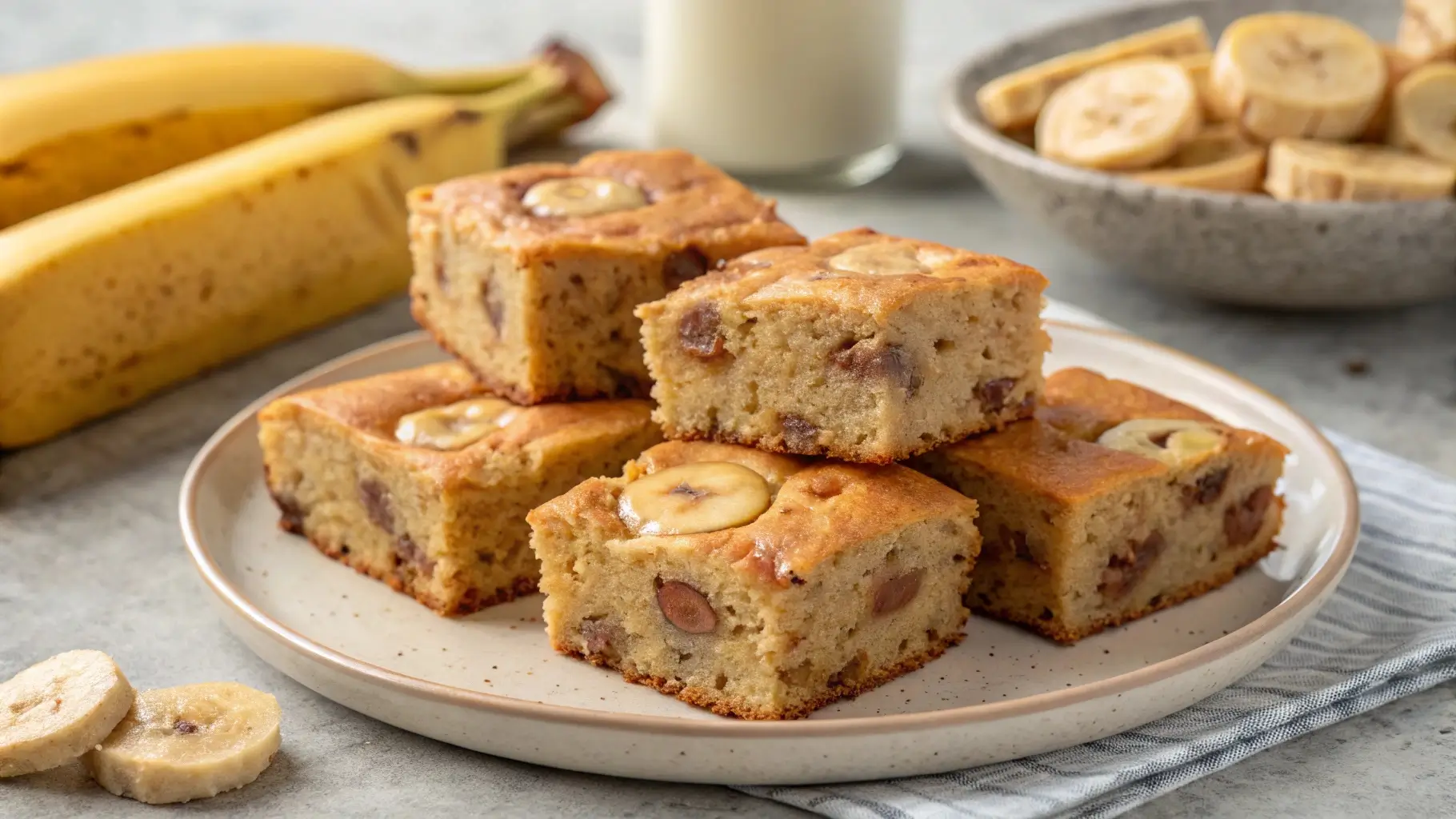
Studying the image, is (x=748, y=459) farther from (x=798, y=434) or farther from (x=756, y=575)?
(x=756, y=575)

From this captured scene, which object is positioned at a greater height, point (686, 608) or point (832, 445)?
point (832, 445)

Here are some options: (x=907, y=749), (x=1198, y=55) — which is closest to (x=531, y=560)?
(x=907, y=749)

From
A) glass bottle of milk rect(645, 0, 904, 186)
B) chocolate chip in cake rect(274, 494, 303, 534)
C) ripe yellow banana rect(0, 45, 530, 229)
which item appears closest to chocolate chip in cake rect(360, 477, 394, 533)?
chocolate chip in cake rect(274, 494, 303, 534)

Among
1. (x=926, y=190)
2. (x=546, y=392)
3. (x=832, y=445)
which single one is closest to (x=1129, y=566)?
(x=832, y=445)

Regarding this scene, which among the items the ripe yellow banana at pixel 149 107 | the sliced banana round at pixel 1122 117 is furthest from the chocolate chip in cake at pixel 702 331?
the ripe yellow banana at pixel 149 107

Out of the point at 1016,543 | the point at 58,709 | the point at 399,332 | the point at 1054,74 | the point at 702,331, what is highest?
the point at 1054,74

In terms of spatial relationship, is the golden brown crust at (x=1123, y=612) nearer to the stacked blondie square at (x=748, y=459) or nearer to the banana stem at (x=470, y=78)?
the stacked blondie square at (x=748, y=459)

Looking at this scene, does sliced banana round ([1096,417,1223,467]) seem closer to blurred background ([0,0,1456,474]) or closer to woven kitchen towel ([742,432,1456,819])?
woven kitchen towel ([742,432,1456,819])
